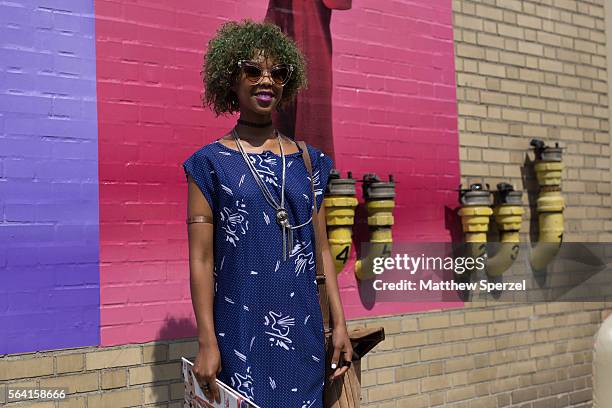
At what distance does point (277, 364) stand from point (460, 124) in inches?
127

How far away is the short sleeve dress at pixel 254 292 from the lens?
9.71ft

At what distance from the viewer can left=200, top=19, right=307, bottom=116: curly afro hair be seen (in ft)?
10.3

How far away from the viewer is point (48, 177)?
3.94 meters

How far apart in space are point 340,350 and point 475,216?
2679 millimetres

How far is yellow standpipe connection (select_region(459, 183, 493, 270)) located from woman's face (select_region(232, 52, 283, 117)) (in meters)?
2.76

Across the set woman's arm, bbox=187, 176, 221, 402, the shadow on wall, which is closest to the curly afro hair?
woman's arm, bbox=187, 176, 221, 402

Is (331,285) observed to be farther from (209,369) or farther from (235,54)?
(235,54)

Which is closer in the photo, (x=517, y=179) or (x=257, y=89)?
(x=257, y=89)

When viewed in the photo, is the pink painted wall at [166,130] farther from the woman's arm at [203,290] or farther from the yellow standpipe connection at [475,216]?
the woman's arm at [203,290]

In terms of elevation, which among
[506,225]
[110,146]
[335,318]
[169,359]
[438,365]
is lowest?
[438,365]

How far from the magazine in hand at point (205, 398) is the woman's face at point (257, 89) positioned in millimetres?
969

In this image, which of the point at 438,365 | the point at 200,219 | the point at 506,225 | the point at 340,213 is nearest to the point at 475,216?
the point at 506,225

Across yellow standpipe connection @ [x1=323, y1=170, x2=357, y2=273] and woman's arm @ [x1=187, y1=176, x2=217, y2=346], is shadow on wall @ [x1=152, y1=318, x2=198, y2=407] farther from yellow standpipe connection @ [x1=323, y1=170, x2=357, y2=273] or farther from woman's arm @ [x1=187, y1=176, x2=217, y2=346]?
woman's arm @ [x1=187, y1=176, x2=217, y2=346]

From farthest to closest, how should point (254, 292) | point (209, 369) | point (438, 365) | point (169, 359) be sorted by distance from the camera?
point (438, 365)
point (169, 359)
point (254, 292)
point (209, 369)
